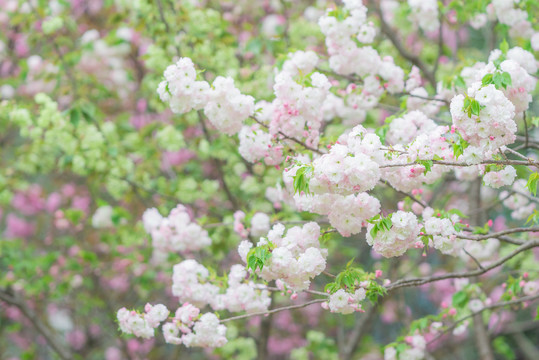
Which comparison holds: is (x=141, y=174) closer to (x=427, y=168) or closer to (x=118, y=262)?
(x=118, y=262)

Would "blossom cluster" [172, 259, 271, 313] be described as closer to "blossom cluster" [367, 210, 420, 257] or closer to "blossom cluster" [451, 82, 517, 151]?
"blossom cluster" [367, 210, 420, 257]

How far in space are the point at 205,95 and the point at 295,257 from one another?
89 cm

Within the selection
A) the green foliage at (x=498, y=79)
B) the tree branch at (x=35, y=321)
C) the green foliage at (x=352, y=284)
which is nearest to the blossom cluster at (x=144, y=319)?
the green foliage at (x=352, y=284)

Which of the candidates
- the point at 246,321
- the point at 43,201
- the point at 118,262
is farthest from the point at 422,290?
the point at 43,201

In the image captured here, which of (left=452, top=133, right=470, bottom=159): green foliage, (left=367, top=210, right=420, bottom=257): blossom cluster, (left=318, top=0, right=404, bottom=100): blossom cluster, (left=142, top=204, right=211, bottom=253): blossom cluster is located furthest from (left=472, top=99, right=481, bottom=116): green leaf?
(left=142, top=204, right=211, bottom=253): blossom cluster

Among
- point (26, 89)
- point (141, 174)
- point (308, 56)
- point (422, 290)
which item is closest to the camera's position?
point (308, 56)

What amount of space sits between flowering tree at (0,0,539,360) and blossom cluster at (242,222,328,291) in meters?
0.01

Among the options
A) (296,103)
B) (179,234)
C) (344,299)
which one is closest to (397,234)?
(344,299)

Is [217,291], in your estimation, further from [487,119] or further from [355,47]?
[487,119]

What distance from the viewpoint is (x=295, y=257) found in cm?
268

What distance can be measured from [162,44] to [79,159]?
97cm

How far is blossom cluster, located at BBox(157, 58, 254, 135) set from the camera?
9.40 ft

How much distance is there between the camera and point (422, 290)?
727 centimetres

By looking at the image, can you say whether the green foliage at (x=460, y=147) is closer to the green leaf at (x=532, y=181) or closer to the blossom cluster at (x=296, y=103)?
the green leaf at (x=532, y=181)
